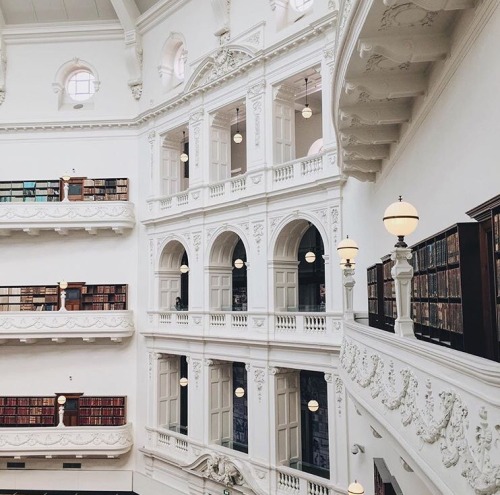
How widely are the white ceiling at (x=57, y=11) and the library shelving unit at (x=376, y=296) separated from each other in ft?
47.7

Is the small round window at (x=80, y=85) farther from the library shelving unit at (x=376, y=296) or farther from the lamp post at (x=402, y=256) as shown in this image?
the lamp post at (x=402, y=256)

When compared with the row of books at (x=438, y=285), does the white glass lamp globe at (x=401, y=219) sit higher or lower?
higher

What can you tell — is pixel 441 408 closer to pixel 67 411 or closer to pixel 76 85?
pixel 67 411

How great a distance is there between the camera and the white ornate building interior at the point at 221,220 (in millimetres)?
6699

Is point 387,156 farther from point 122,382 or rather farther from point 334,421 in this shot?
point 122,382

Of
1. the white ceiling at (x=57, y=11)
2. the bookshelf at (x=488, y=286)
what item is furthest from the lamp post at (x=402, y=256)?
the white ceiling at (x=57, y=11)

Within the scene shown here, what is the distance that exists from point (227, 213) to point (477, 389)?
44.6 ft

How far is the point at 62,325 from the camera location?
1870 centimetres

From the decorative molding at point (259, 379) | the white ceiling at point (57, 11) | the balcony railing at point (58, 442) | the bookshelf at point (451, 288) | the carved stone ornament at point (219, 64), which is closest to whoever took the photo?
the bookshelf at point (451, 288)

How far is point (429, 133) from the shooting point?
287 inches

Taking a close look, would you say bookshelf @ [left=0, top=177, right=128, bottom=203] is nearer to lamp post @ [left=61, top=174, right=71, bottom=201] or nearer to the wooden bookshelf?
lamp post @ [left=61, top=174, right=71, bottom=201]

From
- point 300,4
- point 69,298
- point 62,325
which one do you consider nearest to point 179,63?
point 300,4

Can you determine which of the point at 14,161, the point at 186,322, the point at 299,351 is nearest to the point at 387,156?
the point at 299,351

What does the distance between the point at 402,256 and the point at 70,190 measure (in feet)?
54.2
